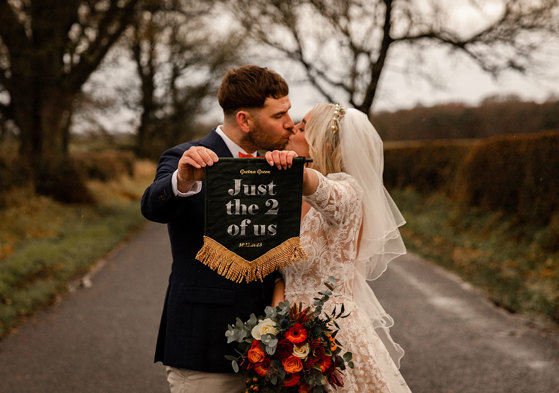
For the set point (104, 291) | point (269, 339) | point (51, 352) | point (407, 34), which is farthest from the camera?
point (407, 34)

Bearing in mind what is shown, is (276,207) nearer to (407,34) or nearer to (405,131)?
(407,34)

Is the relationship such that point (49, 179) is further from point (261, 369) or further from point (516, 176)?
point (261, 369)

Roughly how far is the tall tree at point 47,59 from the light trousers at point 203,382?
42.4ft

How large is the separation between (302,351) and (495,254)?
342 inches

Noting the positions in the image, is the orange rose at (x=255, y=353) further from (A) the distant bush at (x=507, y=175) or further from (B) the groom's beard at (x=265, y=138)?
(A) the distant bush at (x=507, y=175)

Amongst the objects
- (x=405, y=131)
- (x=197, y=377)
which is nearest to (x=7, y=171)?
(x=197, y=377)

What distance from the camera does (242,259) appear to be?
2.36 meters

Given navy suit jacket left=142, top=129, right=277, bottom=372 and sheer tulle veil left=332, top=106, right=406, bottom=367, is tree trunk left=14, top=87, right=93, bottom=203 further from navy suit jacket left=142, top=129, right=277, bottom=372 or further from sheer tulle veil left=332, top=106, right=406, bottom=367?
navy suit jacket left=142, top=129, right=277, bottom=372

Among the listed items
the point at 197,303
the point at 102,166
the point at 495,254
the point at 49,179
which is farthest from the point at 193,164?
the point at 102,166

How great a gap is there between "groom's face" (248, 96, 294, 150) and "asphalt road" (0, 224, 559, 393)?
301 cm

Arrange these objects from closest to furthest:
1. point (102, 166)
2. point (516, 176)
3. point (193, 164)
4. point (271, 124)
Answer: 1. point (193, 164)
2. point (271, 124)
3. point (516, 176)
4. point (102, 166)

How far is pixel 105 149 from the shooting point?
28688 millimetres

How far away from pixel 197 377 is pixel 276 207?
90cm

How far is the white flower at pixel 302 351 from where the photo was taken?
231 cm
